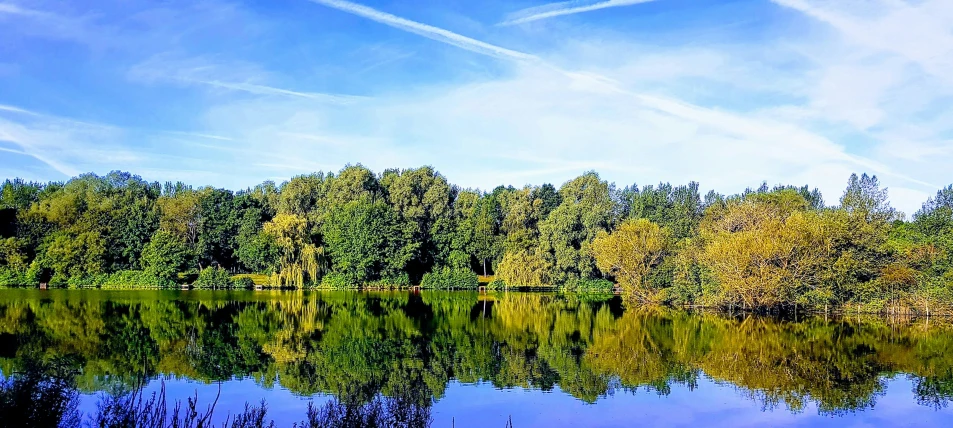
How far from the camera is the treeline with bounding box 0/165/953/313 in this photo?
4056 centimetres

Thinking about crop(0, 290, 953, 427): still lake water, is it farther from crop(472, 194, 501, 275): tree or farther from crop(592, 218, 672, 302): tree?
crop(472, 194, 501, 275): tree

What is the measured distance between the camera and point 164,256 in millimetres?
64688

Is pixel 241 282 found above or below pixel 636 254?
below

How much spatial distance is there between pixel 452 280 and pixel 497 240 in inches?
273

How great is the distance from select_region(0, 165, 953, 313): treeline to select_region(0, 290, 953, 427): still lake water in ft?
14.8

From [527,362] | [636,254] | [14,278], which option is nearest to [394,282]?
[636,254]

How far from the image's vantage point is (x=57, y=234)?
6531 cm

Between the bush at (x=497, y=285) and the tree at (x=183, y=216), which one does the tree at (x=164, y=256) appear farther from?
the bush at (x=497, y=285)

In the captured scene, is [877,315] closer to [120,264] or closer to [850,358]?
[850,358]

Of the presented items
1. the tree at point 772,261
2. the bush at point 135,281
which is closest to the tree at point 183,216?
the bush at point 135,281

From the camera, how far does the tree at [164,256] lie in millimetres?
64062

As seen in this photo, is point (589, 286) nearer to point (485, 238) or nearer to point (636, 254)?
point (636, 254)

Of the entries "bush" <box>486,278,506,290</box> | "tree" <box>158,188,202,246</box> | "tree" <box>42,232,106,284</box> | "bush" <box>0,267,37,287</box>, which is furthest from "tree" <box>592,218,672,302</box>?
"bush" <box>0,267,37,287</box>

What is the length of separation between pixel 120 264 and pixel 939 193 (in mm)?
85813
